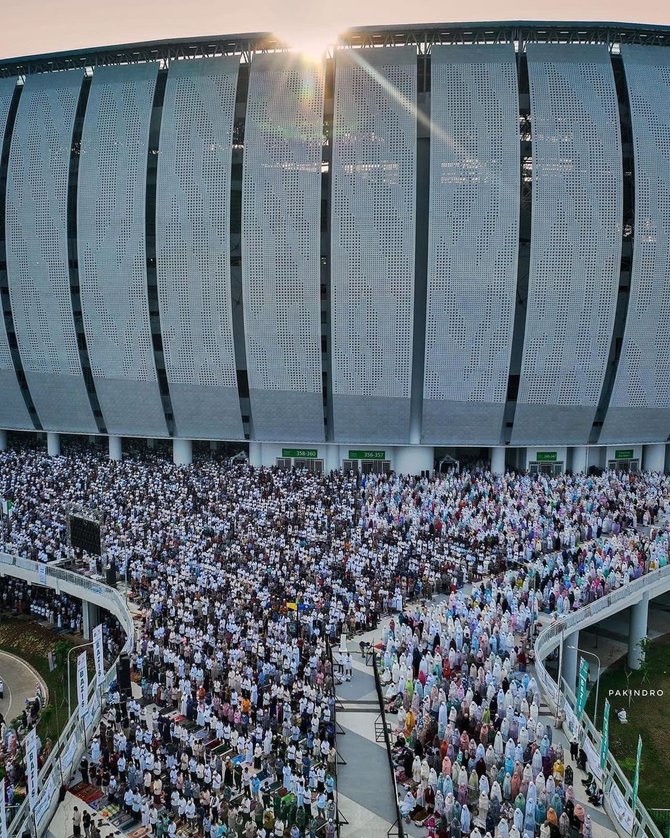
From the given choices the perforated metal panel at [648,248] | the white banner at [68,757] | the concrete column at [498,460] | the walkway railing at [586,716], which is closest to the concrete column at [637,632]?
the walkway railing at [586,716]

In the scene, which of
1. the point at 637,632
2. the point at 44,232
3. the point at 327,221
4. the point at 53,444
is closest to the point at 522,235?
the point at 327,221

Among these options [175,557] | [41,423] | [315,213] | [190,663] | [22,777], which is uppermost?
[315,213]

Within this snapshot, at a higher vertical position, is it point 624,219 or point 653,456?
point 624,219

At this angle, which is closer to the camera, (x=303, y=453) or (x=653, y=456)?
(x=303, y=453)

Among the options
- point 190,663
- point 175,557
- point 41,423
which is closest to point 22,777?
point 190,663

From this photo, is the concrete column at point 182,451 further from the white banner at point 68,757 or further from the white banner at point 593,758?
the white banner at point 593,758

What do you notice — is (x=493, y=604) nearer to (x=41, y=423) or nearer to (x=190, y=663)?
(x=190, y=663)

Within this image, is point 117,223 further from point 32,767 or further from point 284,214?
point 32,767
